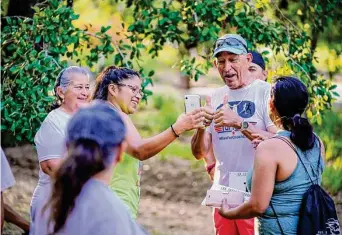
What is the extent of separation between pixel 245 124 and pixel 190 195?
5843mm

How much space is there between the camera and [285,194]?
3.98m

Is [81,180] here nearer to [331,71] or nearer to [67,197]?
[67,197]

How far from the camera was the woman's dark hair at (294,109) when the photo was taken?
13.1ft

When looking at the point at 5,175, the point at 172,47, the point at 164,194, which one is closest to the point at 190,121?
the point at 5,175

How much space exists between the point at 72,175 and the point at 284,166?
48.7 inches

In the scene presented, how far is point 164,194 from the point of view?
10812mm

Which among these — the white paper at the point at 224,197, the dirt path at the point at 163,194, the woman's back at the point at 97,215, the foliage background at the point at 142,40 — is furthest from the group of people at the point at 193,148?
the dirt path at the point at 163,194

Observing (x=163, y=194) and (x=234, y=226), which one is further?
(x=163, y=194)

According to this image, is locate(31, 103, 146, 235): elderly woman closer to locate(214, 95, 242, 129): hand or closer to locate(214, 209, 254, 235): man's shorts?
locate(214, 95, 242, 129): hand

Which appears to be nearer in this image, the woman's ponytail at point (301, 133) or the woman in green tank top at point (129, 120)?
the woman's ponytail at point (301, 133)

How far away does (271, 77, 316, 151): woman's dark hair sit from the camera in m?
3.98

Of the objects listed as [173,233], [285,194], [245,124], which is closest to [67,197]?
[285,194]

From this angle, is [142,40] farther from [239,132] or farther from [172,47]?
[239,132]

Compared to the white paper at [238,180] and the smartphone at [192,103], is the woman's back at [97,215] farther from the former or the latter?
the white paper at [238,180]
